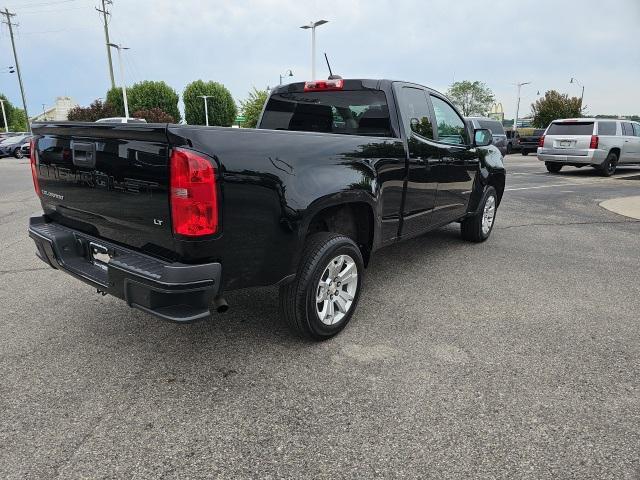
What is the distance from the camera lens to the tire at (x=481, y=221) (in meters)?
5.93

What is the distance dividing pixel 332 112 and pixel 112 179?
228cm

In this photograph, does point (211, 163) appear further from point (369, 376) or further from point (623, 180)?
point (623, 180)

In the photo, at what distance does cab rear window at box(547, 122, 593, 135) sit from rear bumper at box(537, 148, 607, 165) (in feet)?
2.05

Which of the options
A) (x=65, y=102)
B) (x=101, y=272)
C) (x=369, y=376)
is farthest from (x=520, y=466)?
(x=65, y=102)

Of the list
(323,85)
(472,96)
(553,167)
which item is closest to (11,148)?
(553,167)

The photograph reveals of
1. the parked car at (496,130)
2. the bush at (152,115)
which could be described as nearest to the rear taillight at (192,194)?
the parked car at (496,130)

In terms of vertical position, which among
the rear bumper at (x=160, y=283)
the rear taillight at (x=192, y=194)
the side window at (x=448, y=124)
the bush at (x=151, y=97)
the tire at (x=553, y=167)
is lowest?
the tire at (x=553, y=167)

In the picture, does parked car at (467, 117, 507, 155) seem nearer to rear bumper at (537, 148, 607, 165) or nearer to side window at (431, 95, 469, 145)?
rear bumper at (537, 148, 607, 165)

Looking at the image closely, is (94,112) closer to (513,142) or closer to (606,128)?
(513,142)

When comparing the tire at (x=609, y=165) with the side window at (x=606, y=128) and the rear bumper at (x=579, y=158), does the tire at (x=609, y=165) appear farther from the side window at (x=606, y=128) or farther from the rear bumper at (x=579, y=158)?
the side window at (x=606, y=128)

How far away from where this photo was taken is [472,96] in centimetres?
8612

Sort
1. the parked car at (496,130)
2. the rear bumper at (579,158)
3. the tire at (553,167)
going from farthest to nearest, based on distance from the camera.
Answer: the parked car at (496,130), the tire at (553,167), the rear bumper at (579,158)

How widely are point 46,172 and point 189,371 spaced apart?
5.51 feet

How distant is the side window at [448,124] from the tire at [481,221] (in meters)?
0.93
